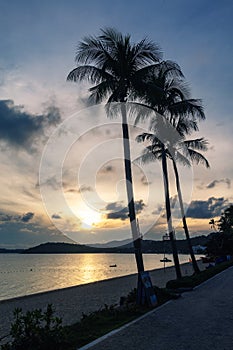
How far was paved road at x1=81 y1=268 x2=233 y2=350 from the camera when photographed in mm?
7648

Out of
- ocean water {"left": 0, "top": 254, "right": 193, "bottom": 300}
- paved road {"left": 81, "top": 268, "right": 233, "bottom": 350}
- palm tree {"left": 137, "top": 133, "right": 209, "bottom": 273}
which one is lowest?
paved road {"left": 81, "top": 268, "right": 233, "bottom": 350}

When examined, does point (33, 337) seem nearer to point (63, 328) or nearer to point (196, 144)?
point (63, 328)

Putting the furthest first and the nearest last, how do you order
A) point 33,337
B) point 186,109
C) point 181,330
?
1. point 186,109
2. point 181,330
3. point 33,337

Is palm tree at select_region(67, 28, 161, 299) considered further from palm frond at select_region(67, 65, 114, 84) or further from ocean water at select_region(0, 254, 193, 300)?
ocean water at select_region(0, 254, 193, 300)

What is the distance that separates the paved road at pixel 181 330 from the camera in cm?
765

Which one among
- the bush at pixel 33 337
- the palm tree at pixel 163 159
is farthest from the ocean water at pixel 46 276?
the bush at pixel 33 337

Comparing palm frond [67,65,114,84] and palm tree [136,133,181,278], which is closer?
palm frond [67,65,114,84]

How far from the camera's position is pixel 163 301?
1396 cm

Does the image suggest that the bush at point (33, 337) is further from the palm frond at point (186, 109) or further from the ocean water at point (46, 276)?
the ocean water at point (46, 276)

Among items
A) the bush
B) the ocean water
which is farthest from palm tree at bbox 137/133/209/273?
the ocean water

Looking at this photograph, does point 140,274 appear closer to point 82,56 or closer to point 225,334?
point 225,334

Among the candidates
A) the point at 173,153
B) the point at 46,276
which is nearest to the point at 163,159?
the point at 173,153

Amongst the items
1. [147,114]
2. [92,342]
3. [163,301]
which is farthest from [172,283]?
[92,342]

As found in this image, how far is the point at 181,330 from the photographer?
904 cm
